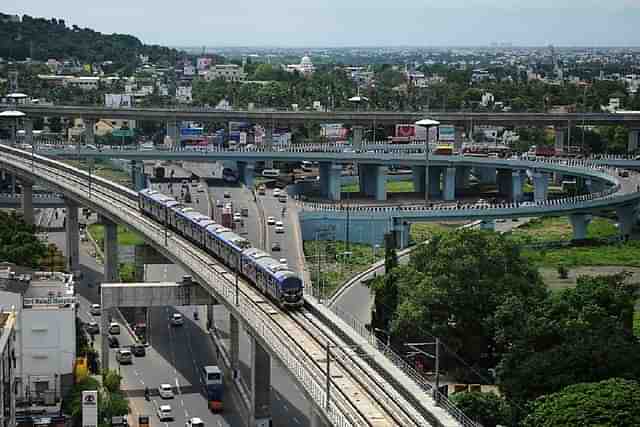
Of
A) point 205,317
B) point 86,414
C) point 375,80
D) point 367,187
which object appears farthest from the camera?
point 375,80

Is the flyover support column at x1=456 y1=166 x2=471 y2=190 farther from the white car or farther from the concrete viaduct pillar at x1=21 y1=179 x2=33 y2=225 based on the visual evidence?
the concrete viaduct pillar at x1=21 y1=179 x2=33 y2=225

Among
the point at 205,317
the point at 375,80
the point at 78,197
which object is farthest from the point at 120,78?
the point at 205,317

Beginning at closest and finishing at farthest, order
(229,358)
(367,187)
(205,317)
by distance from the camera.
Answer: (229,358), (205,317), (367,187)

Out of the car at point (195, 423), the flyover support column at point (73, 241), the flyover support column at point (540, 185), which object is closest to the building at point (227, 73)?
the flyover support column at point (540, 185)

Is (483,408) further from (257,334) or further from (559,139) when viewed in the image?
(559,139)

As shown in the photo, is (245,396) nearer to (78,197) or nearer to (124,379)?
(124,379)

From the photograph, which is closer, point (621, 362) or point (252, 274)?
point (621, 362)
